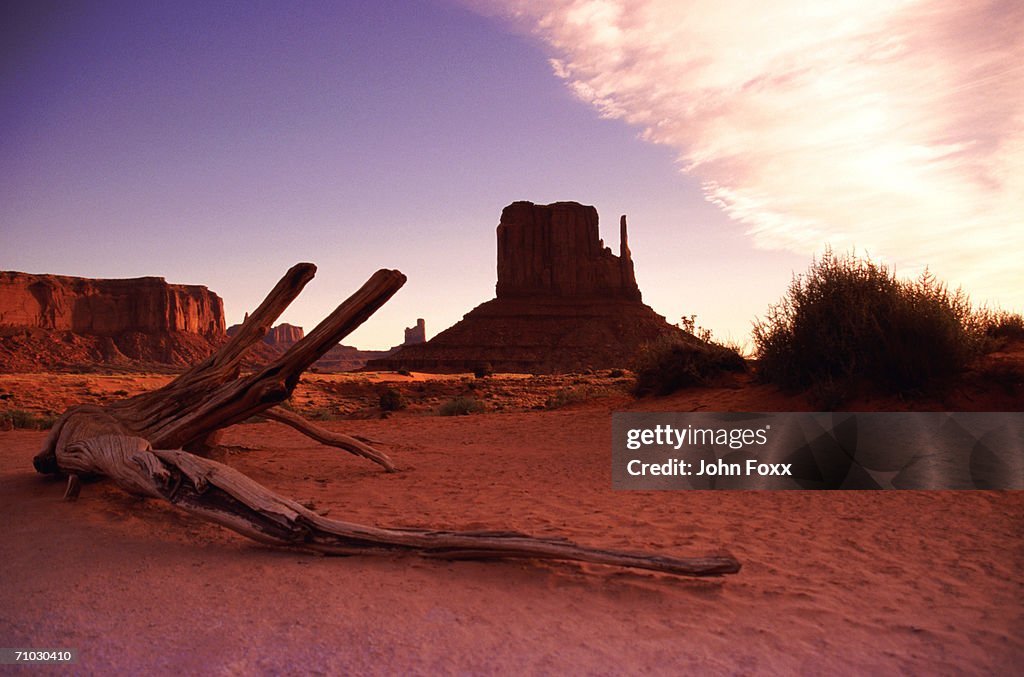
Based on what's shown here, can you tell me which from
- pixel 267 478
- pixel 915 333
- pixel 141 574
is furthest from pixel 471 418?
pixel 141 574

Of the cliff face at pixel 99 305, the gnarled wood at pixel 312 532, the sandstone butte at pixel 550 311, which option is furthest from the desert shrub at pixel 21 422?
the cliff face at pixel 99 305

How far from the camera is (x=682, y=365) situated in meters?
14.8

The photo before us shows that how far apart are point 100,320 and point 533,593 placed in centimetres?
11333

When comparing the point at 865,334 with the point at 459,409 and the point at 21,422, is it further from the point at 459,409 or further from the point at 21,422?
the point at 21,422

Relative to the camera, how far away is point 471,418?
1636 centimetres

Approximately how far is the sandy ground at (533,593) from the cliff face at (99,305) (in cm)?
10057

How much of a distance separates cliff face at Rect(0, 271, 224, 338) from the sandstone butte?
4632 centimetres

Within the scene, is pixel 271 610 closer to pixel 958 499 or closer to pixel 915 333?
pixel 958 499

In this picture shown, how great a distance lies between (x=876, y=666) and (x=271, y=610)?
131 inches

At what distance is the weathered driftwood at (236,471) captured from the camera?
4.70 meters

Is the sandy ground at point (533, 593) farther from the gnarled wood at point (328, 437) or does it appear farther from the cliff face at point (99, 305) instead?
the cliff face at point (99, 305)
